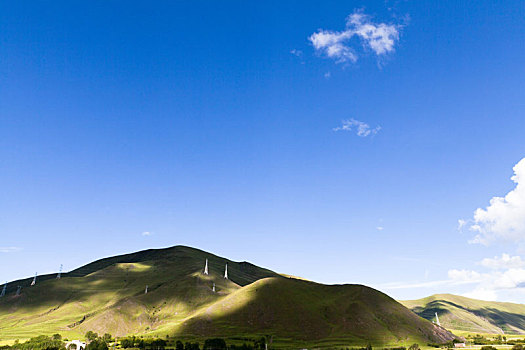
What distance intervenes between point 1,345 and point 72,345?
42.4m

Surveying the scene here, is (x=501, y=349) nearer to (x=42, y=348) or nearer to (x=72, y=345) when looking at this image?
(x=72, y=345)

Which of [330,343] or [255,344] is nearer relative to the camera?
[255,344]

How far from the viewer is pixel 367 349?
178875 mm

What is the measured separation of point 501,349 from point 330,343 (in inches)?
3319

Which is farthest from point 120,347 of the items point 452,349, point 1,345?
point 452,349

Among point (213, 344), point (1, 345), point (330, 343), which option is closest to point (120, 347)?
point (213, 344)

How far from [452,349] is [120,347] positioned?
17684 cm

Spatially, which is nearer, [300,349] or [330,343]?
[300,349]

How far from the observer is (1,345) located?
190m

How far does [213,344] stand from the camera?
18238 cm

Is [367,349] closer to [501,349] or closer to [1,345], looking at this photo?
[501,349]

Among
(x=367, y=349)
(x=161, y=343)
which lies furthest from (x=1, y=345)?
(x=367, y=349)

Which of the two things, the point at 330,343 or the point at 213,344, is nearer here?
the point at 213,344

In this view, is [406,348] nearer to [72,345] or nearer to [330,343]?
[330,343]
